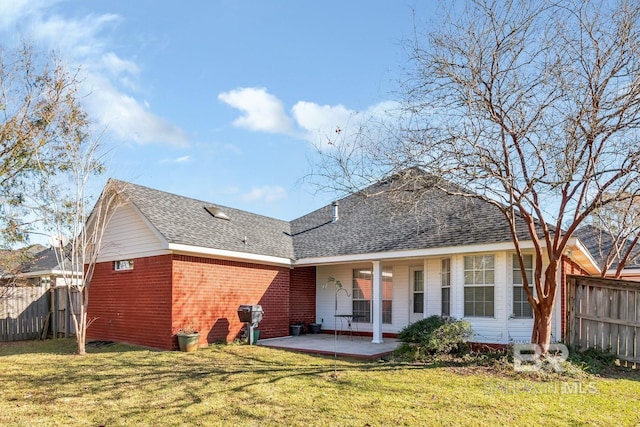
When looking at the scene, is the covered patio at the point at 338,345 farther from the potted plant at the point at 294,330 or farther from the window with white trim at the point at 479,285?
the window with white trim at the point at 479,285

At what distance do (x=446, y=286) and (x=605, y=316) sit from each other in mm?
3742

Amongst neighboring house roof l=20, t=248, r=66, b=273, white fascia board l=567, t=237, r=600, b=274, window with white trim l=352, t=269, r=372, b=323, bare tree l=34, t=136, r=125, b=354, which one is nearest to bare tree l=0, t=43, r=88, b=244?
bare tree l=34, t=136, r=125, b=354

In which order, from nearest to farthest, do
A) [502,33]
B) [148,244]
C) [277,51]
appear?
[502,33]
[277,51]
[148,244]

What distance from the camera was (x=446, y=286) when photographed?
40.2 ft

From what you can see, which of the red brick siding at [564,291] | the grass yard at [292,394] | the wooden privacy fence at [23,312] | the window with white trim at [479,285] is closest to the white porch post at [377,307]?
Answer: the window with white trim at [479,285]

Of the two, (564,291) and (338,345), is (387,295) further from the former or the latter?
(564,291)

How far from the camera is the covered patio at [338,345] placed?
10727mm

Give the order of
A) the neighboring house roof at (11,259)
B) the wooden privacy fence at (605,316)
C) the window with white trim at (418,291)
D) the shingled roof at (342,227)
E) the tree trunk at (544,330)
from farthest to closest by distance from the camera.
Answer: the window with white trim at (418,291)
the neighboring house roof at (11,259)
the shingled roof at (342,227)
the wooden privacy fence at (605,316)
the tree trunk at (544,330)

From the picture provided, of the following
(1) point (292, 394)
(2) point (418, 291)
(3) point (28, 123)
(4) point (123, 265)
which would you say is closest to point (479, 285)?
(2) point (418, 291)

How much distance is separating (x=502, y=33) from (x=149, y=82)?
8736 mm

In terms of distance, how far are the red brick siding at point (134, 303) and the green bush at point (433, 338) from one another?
589 centimetres

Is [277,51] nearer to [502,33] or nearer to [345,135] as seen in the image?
[345,135]

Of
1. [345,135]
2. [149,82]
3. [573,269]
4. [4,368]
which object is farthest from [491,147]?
[4,368]

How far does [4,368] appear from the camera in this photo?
903 cm
